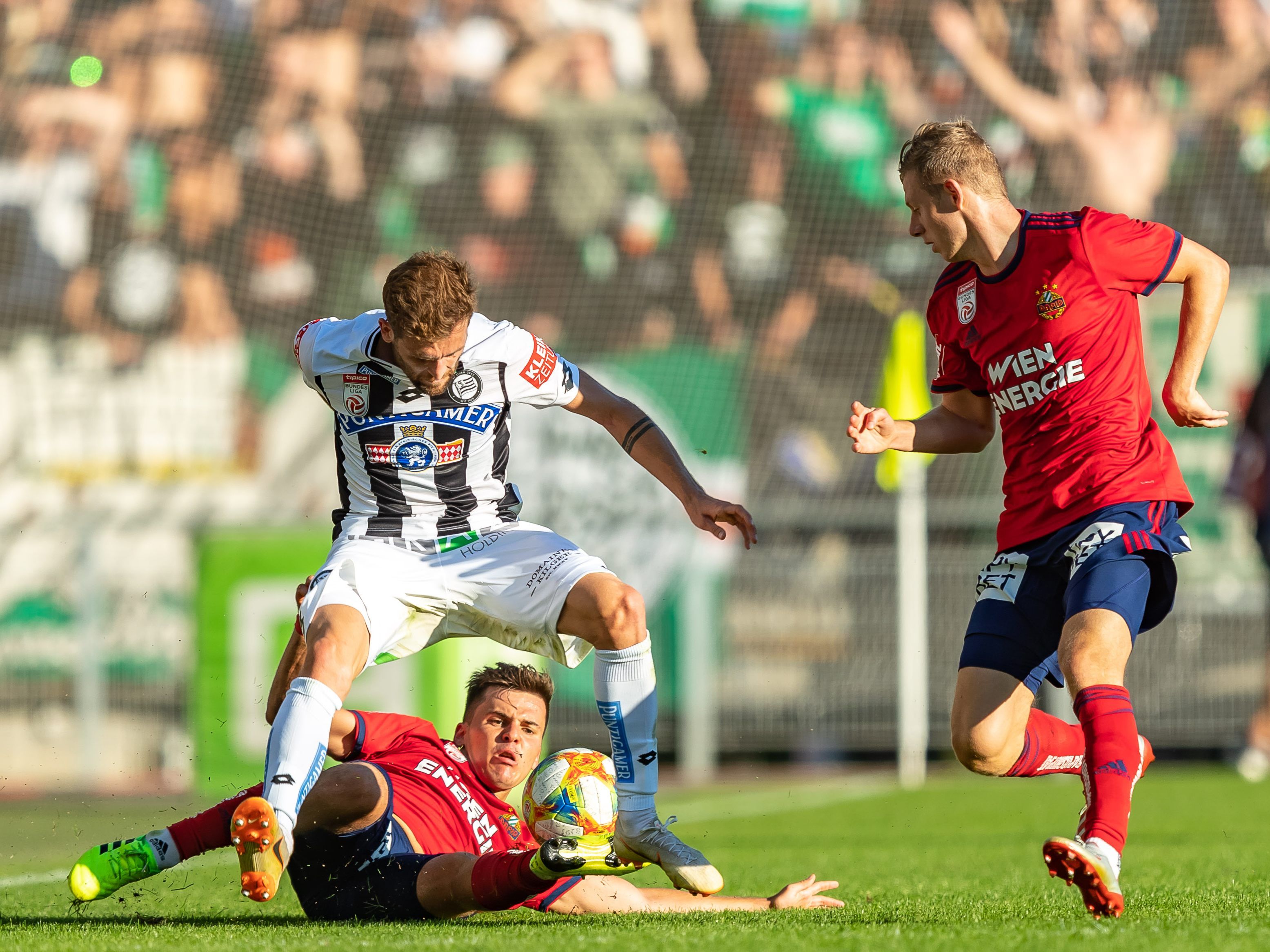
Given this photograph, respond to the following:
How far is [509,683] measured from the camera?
5.13m

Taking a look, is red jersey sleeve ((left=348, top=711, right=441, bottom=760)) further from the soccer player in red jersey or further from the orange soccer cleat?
the orange soccer cleat

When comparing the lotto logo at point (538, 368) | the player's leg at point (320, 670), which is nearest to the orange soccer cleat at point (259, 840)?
the player's leg at point (320, 670)

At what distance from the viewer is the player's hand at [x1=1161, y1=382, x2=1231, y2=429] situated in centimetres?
471

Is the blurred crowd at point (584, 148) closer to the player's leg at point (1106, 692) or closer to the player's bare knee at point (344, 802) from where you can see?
the player's leg at point (1106, 692)

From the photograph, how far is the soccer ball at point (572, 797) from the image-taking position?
445 centimetres

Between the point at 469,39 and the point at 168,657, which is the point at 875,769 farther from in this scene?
the point at 469,39

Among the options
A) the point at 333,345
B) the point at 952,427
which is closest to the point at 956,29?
the point at 952,427

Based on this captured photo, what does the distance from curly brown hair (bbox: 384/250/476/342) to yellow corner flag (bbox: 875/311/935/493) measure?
748 cm

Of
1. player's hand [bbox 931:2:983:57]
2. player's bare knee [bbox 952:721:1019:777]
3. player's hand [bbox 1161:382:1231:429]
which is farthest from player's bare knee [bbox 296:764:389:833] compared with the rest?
player's hand [bbox 931:2:983:57]

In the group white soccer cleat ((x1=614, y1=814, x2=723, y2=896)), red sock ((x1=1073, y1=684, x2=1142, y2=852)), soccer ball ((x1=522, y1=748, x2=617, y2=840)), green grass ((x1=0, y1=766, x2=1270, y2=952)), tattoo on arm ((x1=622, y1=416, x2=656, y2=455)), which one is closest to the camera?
green grass ((x1=0, y1=766, x2=1270, y2=952))

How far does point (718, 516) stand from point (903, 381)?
714 centimetres

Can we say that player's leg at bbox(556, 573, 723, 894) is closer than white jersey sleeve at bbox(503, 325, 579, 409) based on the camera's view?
Yes

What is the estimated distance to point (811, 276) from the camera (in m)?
14.1

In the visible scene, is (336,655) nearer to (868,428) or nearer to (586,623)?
(586,623)
